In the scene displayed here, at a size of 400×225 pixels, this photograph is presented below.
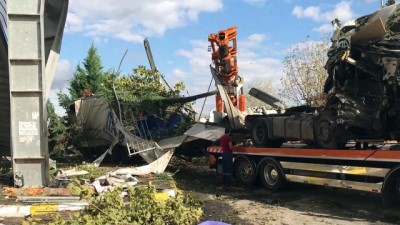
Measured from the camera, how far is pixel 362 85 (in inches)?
368

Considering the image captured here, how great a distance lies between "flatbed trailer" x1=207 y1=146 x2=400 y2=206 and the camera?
848cm

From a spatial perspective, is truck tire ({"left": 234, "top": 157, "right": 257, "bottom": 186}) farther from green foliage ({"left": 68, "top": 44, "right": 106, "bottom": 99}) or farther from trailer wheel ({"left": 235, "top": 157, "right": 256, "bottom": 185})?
green foliage ({"left": 68, "top": 44, "right": 106, "bottom": 99})

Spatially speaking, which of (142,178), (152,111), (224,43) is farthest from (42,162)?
(224,43)

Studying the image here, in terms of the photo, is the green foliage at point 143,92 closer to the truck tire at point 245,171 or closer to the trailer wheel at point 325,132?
the truck tire at point 245,171

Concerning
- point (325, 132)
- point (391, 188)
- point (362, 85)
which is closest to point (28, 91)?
point (325, 132)

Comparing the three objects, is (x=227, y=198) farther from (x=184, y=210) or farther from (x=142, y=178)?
(x=184, y=210)

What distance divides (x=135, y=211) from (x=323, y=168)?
5.34m

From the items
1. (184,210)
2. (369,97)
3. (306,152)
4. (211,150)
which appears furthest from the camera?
(211,150)

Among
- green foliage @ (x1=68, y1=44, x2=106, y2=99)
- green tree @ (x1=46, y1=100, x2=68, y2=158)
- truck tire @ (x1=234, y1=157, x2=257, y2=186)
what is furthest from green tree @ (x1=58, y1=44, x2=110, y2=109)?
truck tire @ (x1=234, y1=157, x2=257, y2=186)

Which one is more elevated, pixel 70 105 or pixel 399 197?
pixel 70 105

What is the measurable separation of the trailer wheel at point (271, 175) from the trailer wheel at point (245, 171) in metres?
0.29

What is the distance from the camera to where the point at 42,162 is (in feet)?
35.7

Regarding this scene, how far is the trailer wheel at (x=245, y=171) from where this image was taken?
12291 mm

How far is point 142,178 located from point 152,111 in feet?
12.3
